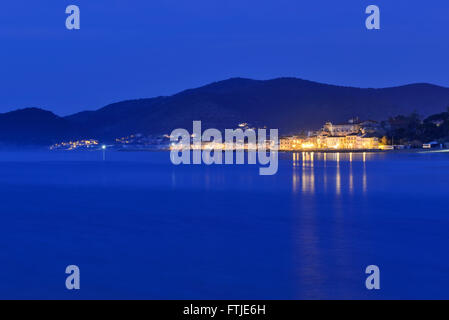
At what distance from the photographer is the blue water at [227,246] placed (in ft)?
25.7

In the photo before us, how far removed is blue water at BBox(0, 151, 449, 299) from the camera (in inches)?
309

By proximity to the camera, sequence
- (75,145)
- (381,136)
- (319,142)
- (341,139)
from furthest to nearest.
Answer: (75,145) → (319,142) → (341,139) → (381,136)

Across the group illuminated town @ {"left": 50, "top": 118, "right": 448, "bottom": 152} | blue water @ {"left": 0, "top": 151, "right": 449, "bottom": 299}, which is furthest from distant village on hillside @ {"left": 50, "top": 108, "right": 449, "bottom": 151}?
blue water @ {"left": 0, "top": 151, "right": 449, "bottom": 299}

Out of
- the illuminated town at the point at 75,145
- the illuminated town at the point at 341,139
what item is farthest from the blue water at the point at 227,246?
the illuminated town at the point at 75,145

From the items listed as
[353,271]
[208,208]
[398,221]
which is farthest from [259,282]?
[208,208]

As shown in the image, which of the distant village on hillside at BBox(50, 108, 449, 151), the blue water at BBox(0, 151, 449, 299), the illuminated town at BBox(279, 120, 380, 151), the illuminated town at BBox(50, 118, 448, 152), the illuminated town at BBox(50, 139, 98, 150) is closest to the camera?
the blue water at BBox(0, 151, 449, 299)

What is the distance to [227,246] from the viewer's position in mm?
10969

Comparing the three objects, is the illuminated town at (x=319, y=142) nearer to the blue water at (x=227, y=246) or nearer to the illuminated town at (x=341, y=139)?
the illuminated town at (x=341, y=139)

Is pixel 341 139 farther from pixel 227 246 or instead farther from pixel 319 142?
pixel 227 246

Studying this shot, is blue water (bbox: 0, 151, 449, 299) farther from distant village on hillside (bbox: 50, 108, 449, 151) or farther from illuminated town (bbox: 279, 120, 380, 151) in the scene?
illuminated town (bbox: 279, 120, 380, 151)

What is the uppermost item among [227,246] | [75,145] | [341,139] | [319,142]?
[75,145]

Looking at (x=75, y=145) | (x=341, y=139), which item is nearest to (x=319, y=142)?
(x=341, y=139)
